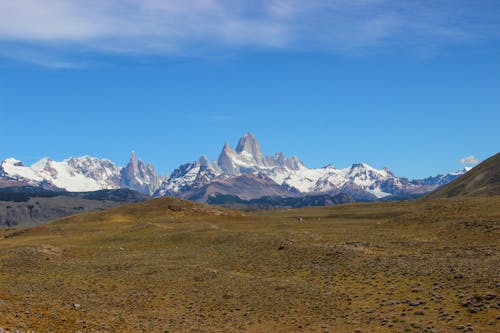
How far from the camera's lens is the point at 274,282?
53531mm

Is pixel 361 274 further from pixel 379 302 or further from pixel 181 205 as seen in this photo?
pixel 181 205

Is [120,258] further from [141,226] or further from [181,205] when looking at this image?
[181,205]

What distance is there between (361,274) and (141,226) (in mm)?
67999

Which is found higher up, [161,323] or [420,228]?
[420,228]

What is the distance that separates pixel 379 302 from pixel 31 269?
140ft

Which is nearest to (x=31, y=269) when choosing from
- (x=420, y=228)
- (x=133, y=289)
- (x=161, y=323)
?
(x=133, y=289)

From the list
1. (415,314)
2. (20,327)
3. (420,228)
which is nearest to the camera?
(20,327)

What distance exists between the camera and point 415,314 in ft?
132

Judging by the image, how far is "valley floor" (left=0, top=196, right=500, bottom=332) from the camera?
40750 millimetres

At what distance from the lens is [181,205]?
160625 mm

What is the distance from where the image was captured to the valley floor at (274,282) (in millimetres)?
40750

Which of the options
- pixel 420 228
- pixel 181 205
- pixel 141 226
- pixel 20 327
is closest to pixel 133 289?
pixel 20 327

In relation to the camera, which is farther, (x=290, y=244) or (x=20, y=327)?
(x=290, y=244)

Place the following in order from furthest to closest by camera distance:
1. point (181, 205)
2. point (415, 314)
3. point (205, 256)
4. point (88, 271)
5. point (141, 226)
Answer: point (181, 205) < point (141, 226) < point (205, 256) < point (88, 271) < point (415, 314)
